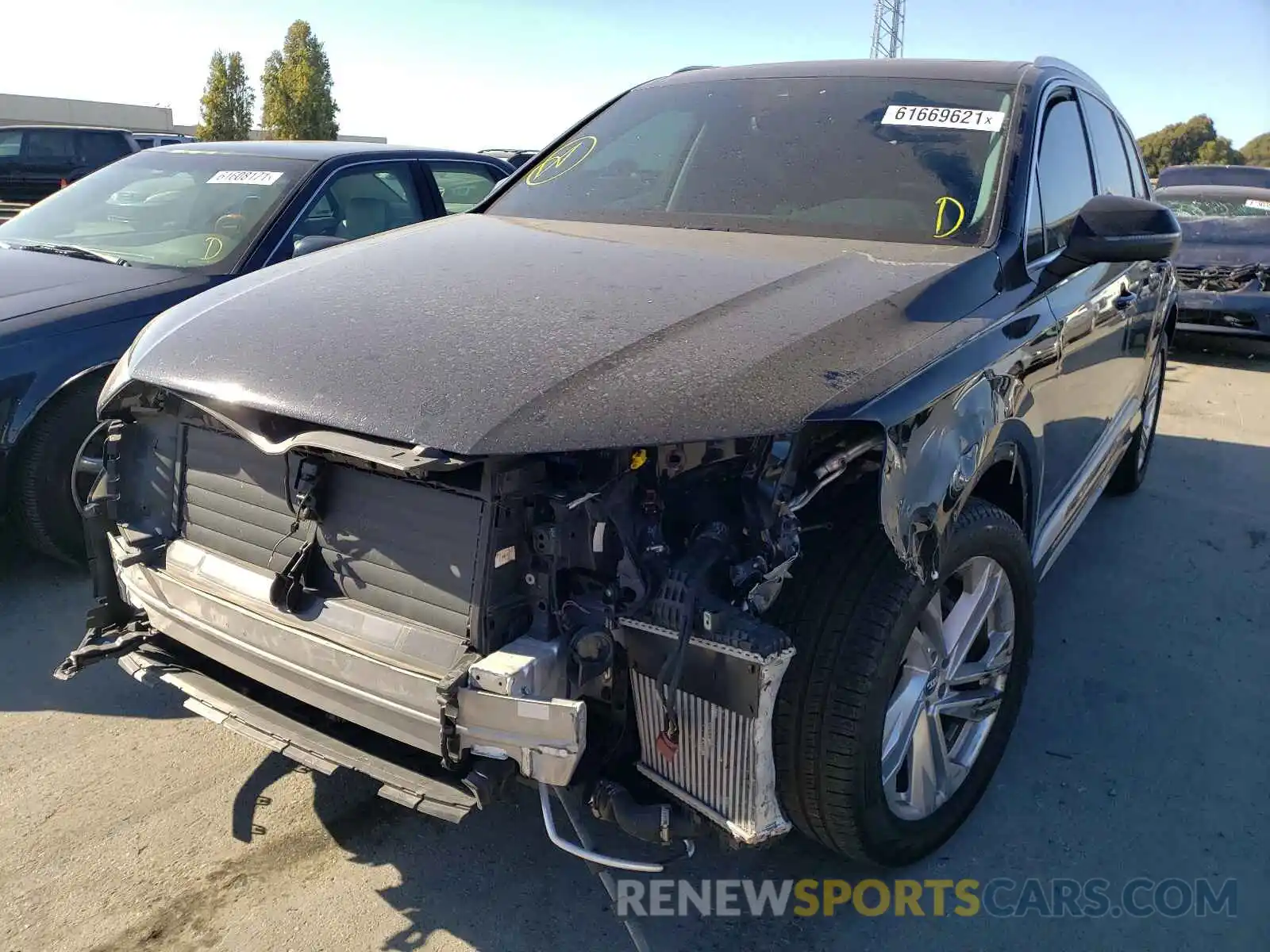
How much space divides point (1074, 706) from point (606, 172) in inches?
96.6

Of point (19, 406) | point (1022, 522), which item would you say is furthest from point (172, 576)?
point (1022, 522)

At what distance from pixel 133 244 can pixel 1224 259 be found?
A: 9.34 m

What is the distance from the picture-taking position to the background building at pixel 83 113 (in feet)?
151

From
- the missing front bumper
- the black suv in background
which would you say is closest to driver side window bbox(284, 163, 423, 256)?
the missing front bumper

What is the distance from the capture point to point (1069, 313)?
292 cm

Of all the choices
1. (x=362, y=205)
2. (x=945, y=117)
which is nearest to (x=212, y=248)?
(x=362, y=205)

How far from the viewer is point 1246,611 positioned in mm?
3926

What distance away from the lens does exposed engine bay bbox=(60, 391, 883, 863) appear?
1.86 metres

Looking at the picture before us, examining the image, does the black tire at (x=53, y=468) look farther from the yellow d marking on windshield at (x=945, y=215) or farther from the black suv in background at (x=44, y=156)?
the black suv in background at (x=44, y=156)

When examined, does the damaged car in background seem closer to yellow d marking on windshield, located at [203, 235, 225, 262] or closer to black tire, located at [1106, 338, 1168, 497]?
black tire, located at [1106, 338, 1168, 497]

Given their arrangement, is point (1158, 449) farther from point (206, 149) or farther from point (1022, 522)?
point (206, 149)

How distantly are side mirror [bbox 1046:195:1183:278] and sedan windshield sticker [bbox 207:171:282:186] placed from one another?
374 cm

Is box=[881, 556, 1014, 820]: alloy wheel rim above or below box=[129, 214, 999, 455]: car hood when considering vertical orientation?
below

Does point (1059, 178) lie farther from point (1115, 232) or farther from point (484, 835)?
point (484, 835)
